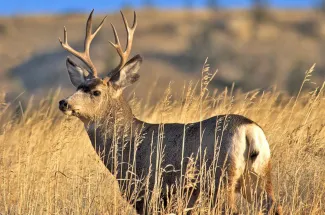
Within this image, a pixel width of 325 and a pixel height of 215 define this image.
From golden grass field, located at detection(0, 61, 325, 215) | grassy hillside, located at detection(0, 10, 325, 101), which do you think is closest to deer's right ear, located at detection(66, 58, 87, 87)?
golden grass field, located at detection(0, 61, 325, 215)

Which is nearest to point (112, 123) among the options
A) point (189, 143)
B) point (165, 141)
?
point (165, 141)

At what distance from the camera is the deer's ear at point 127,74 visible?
7.88 metres

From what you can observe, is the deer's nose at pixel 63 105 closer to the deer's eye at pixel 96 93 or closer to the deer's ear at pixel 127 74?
the deer's eye at pixel 96 93

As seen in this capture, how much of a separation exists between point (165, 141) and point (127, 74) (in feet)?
3.71

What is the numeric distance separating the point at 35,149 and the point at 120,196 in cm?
185

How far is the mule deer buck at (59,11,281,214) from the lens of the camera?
6.39 meters

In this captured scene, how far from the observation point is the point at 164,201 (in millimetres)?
6871

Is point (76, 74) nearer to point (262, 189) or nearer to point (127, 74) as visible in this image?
point (127, 74)

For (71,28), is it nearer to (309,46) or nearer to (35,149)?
(309,46)

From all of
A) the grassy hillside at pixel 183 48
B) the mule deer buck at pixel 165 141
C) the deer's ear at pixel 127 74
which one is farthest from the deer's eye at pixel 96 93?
the grassy hillside at pixel 183 48

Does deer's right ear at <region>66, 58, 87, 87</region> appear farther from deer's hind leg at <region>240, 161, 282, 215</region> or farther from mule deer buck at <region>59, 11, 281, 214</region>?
deer's hind leg at <region>240, 161, 282, 215</region>

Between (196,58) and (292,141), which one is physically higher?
(292,141)

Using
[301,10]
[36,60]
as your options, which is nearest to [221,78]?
[36,60]

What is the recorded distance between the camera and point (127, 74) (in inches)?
312
